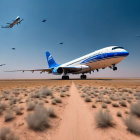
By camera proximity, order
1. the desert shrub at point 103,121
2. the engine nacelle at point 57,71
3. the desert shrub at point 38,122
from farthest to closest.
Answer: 1. the engine nacelle at point 57,71
2. the desert shrub at point 103,121
3. the desert shrub at point 38,122

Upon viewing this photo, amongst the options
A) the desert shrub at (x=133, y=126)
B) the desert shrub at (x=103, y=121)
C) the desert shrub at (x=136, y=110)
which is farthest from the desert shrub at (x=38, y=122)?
the desert shrub at (x=136, y=110)

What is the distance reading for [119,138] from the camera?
9.14ft

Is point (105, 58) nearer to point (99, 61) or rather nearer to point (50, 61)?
point (99, 61)

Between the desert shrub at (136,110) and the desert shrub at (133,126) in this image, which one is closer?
the desert shrub at (133,126)

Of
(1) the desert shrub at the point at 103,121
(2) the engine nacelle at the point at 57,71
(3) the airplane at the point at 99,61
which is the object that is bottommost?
(1) the desert shrub at the point at 103,121

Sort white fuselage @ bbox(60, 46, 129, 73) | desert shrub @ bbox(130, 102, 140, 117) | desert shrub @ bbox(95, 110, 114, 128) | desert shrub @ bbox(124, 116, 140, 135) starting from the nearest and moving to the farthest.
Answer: desert shrub @ bbox(124, 116, 140, 135) → desert shrub @ bbox(95, 110, 114, 128) → desert shrub @ bbox(130, 102, 140, 117) → white fuselage @ bbox(60, 46, 129, 73)

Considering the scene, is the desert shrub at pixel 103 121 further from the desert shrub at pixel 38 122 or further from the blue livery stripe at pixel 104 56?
the blue livery stripe at pixel 104 56

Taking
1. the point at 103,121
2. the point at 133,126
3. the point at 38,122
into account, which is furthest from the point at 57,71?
the point at 133,126

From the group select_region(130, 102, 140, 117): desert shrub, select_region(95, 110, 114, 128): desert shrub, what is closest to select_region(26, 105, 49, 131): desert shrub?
select_region(95, 110, 114, 128): desert shrub

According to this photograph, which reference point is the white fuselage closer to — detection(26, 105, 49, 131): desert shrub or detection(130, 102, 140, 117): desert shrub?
detection(130, 102, 140, 117): desert shrub

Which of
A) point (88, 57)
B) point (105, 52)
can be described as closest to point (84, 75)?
point (88, 57)

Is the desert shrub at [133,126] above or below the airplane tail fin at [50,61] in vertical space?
below

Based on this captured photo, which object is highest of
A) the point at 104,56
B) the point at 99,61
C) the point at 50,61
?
the point at 50,61

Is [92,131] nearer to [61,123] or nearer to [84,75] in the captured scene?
[61,123]
